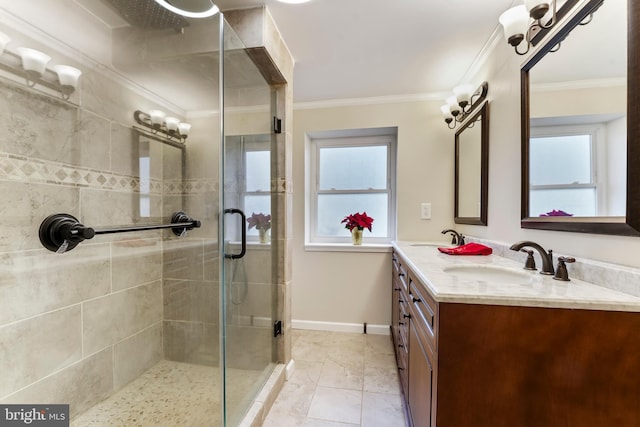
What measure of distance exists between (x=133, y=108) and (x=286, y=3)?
41.5 inches

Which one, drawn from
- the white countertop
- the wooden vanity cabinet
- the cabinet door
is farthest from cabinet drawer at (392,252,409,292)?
the white countertop

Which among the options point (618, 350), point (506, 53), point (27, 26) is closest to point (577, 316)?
point (618, 350)

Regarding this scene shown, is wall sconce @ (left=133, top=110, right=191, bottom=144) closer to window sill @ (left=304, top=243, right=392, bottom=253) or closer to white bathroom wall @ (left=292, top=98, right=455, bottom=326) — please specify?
white bathroom wall @ (left=292, top=98, right=455, bottom=326)

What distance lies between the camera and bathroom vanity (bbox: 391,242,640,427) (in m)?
0.73

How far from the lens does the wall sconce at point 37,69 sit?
1040 millimetres

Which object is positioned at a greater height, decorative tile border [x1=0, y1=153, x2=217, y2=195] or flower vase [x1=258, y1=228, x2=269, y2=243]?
decorative tile border [x1=0, y1=153, x2=217, y2=195]

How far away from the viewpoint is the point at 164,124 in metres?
1.56

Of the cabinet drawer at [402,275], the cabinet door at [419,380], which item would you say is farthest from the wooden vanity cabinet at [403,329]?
the cabinet door at [419,380]

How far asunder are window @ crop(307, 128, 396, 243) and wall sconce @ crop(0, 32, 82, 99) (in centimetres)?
188

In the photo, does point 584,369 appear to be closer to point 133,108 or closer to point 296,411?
point 296,411

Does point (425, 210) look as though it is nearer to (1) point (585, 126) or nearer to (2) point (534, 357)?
(1) point (585, 126)

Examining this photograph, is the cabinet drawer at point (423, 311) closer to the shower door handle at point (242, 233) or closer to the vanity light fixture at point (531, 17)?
the shower door handle at point (242, 233)

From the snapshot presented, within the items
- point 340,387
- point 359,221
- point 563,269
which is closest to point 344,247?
point 359,221

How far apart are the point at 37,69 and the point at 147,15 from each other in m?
0.58
